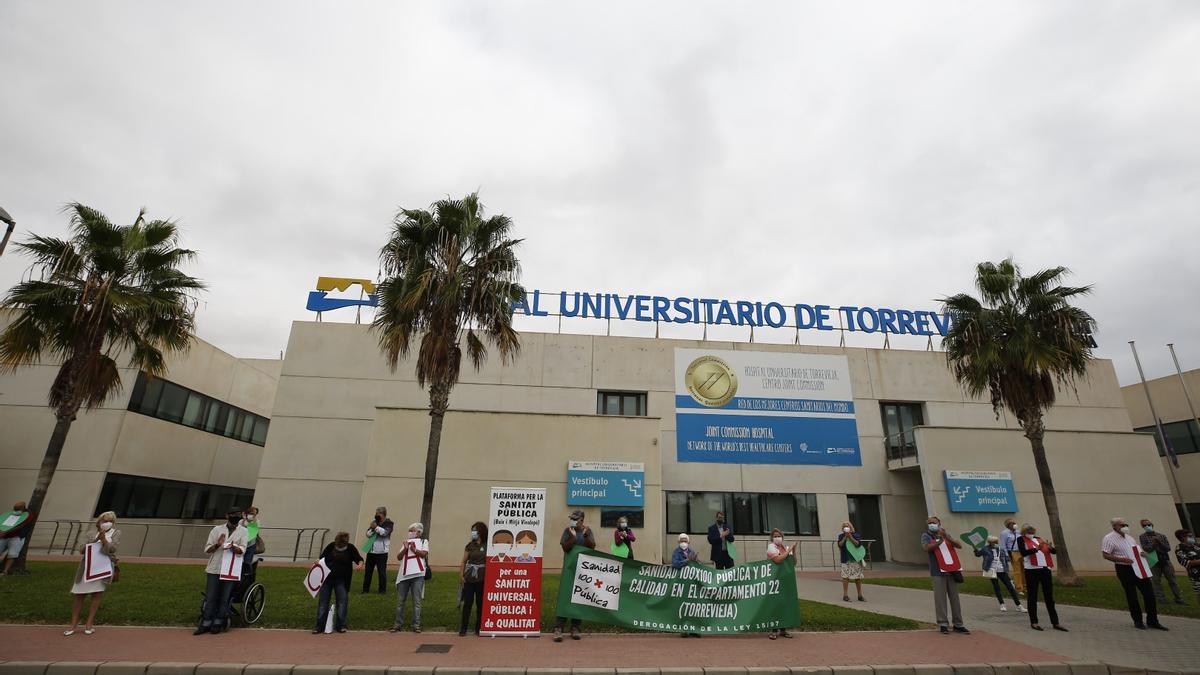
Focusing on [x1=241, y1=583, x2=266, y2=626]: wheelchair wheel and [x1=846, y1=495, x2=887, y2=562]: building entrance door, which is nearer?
[x1=241, y1=583, x2=266, y2=626]: wheelchair wheel

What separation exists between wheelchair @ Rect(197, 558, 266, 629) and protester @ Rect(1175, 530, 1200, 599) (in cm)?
1919

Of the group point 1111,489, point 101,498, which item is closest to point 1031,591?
point 1111,489

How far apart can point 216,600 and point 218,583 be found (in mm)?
263

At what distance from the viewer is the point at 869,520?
81.9 ft

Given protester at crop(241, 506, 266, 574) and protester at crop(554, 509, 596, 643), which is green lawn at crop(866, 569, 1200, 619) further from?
protester at crop(241, 506, 266, 574)

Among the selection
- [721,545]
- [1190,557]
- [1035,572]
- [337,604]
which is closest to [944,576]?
[1035,572]

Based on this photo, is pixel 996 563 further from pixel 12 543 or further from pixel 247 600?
pixel 12 543

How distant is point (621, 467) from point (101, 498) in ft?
66.3

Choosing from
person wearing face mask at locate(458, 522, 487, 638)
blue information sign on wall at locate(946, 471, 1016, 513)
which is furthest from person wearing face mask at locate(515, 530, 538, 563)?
blue information sign on wall at locate(946, 471, 1016, 513)

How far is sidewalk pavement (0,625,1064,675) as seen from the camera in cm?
793

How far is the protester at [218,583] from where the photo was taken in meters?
9.35

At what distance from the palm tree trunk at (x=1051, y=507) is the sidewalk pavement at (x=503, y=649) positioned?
9.70 meters

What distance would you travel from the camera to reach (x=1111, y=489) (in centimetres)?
2280

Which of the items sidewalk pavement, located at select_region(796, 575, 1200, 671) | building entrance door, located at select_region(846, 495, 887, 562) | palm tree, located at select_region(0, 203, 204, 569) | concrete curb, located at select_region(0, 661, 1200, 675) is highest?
palm tree, located at select_region(0, 203, 204, 569)
